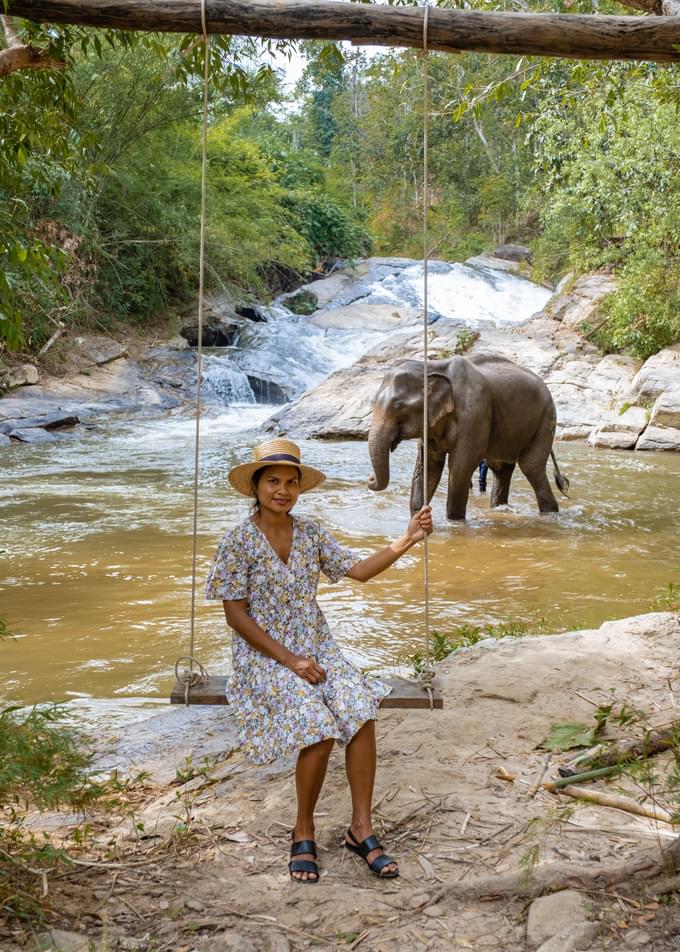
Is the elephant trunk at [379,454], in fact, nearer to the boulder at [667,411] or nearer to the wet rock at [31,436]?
the boulder at [667,411]

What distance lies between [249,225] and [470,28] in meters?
23.1

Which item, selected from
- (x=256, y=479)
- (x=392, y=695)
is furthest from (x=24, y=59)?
(x=392, y=695)

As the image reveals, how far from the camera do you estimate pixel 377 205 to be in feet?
148

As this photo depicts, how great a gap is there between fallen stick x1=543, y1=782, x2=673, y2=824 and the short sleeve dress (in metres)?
0.76

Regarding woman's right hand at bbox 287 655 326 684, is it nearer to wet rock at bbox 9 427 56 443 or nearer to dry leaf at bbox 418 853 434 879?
dry leaf at bbox 418 853 434 879

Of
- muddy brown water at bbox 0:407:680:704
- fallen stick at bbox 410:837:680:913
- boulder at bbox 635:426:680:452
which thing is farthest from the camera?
boulder at bbox 635:426:680:452

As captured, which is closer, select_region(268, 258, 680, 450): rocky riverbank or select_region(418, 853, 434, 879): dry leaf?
select_region(418, 853, 434, 879): dry leaf

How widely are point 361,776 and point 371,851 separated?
0.25 metres

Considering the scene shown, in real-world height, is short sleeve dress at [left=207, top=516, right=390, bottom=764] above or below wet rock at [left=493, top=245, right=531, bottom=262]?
above

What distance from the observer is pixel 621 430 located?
55.9 ft

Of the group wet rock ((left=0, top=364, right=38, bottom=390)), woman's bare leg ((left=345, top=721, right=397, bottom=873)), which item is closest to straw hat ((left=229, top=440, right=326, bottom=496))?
woman's bare leg ((left=345, top=721, right=397, bottom=873))

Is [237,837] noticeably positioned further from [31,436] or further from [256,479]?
[31,436]

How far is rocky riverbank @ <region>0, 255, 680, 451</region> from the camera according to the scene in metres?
17.7

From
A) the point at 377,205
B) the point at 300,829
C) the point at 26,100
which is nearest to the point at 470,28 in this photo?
the point at 26,100
